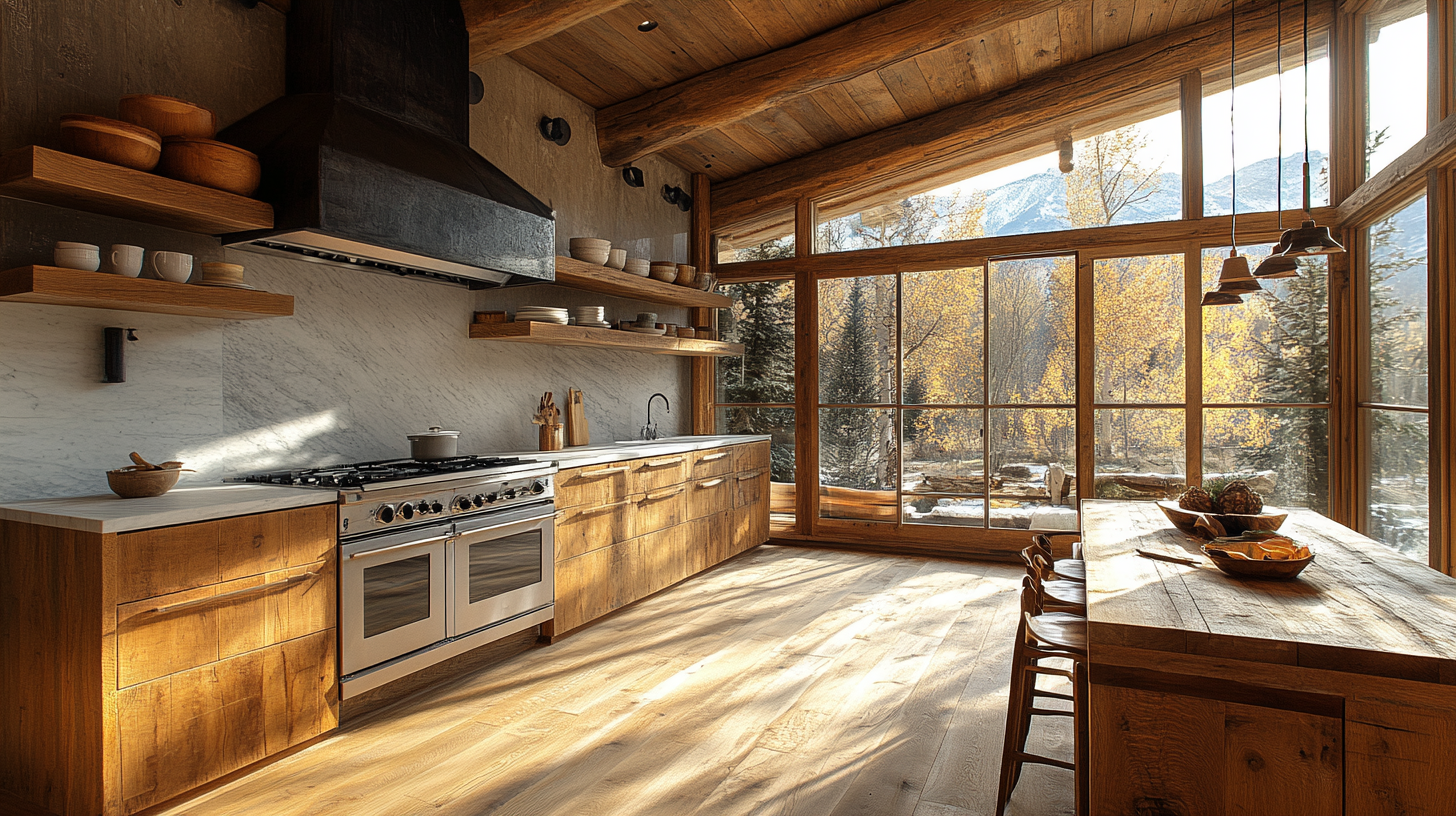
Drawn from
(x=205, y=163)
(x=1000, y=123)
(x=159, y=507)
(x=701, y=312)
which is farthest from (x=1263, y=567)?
(x=701, y=312)

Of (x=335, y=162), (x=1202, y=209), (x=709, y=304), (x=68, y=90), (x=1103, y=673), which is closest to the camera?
(x=1103, y=673)

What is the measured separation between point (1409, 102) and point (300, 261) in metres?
5.46

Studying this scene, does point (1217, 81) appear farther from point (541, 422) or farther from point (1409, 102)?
point (541, 422)

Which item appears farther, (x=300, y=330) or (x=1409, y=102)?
(x=1409, y=102)

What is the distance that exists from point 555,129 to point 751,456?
2727mm

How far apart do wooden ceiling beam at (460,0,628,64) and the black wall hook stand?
0.88 m

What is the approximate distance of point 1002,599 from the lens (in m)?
4.59

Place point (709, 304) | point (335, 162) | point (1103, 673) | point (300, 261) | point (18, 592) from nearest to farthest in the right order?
point (1103, 673)
point (18, 592)
point (335, 162)
point (300, 261)
point (709, 304)

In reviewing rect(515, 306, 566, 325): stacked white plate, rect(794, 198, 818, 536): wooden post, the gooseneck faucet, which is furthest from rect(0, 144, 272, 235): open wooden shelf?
rect(794, 198, 818, 536): wooden post


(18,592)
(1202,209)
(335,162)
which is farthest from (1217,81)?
(18,592)

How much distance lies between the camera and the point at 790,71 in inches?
184

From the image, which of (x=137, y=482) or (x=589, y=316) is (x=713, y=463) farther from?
(x=137, y=482)

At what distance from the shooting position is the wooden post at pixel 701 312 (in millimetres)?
6332

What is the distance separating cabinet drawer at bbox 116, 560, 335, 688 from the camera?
2.15 metres
